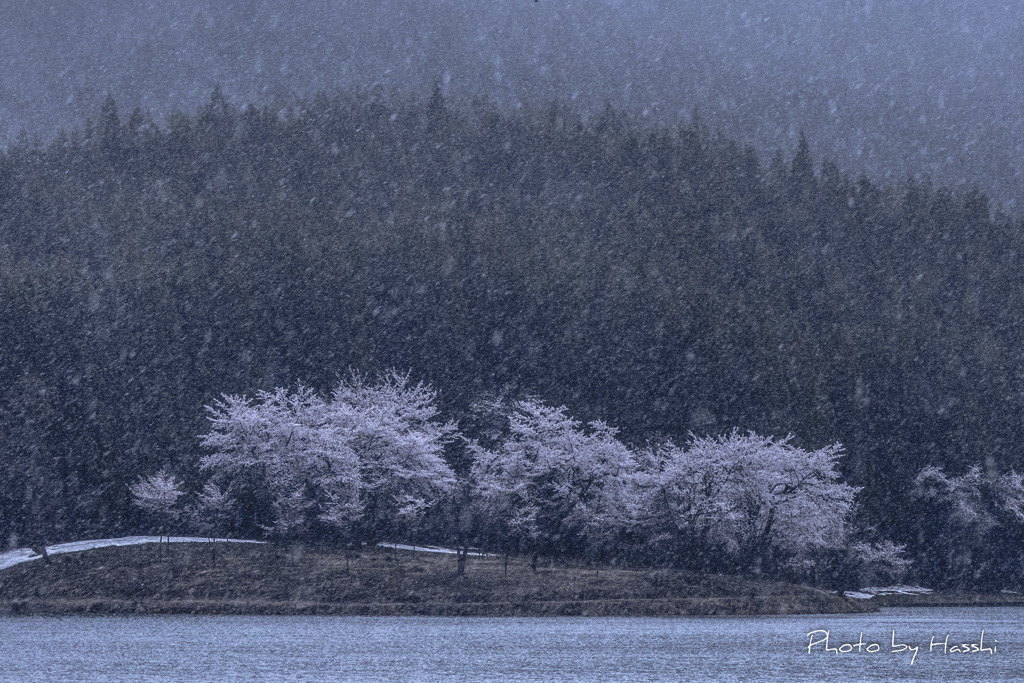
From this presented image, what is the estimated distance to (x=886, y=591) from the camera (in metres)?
65.6

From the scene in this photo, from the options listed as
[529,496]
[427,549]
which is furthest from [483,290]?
[529,496]

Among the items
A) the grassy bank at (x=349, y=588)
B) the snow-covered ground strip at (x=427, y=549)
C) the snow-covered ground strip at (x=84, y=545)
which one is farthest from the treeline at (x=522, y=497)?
the grassy bank at (x=349, y=588)

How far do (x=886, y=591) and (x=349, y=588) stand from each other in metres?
37.7

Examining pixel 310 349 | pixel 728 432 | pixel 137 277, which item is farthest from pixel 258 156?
pixel 728 432

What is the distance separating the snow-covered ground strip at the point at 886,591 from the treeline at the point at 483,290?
180 inches

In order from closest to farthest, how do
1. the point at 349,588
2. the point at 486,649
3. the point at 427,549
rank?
1. the point at 486,649
2. the point at 349,588
3. the point at 427,549

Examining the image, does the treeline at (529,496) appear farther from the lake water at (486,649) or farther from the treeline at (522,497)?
the lake water at (486,649)

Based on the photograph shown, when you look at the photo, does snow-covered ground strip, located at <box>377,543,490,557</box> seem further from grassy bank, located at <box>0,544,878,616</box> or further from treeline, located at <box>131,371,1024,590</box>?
grassy bank, located at <box>0,544,878,616</box>

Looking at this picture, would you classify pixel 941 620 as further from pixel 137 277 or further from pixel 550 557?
pixel 137 277

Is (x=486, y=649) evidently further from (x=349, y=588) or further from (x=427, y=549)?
(x=427, y=549)

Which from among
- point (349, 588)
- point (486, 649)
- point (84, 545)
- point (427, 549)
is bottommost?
point (486, 649)

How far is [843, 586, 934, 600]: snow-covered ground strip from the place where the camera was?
62009mm

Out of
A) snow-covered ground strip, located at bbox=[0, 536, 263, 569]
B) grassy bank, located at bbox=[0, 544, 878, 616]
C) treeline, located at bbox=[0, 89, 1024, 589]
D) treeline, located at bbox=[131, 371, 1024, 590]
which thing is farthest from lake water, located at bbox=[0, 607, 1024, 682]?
treeline, located at bbox=[0, 89, 1024, 589]

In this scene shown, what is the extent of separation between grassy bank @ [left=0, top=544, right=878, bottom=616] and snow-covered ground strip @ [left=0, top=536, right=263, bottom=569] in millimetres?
2126
